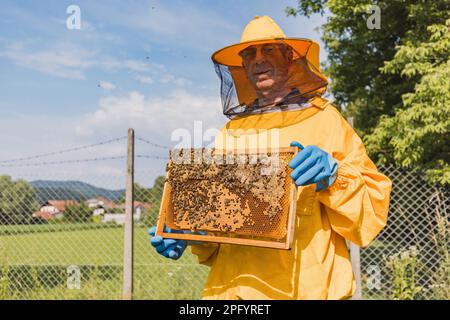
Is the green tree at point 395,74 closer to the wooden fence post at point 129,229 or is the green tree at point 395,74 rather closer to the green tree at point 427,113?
the green tree at point 427,113

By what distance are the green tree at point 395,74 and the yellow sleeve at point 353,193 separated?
183 inches

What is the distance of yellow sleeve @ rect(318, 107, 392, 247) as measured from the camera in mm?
1750

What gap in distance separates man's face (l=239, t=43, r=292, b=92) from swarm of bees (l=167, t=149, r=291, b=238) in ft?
1.42

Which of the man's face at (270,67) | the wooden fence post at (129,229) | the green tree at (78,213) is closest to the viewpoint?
the man's face at (270,67)

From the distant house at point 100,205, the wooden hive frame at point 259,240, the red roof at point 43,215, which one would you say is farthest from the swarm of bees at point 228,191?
the red roof at point 43,215

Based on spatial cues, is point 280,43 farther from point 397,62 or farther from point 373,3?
point 373,3

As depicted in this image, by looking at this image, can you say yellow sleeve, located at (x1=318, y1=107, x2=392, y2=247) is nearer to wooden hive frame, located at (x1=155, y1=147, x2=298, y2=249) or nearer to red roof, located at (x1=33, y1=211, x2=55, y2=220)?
wooden hive frame, located at (x1=155, y1=147, x2=298, y2=249)

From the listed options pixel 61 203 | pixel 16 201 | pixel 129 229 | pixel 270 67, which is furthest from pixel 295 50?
pixel 16 201

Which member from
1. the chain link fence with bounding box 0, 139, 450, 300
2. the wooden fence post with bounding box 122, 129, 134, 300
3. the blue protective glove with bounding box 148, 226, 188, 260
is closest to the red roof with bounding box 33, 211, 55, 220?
the chain link fence with bounding box 0, 139, 450, 300

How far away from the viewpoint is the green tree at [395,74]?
6.58m
